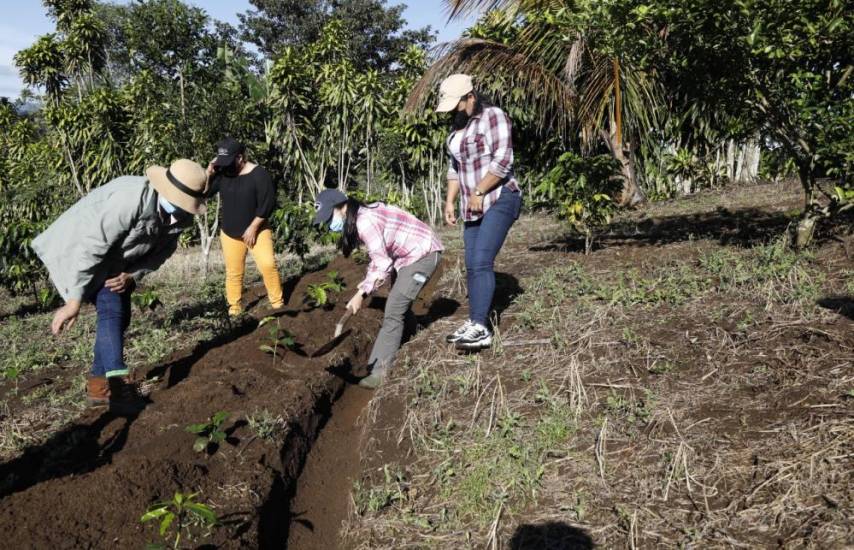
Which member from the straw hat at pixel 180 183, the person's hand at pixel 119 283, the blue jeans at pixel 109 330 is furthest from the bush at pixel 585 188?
the blue jeans at pixel 109 330

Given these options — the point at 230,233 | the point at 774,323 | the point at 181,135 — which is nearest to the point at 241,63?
the point at 181,135

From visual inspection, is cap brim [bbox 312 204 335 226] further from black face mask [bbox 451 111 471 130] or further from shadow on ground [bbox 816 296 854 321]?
shadow on ground [bbox 816 296 854 321]

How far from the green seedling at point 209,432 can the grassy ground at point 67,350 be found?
1.19 metres

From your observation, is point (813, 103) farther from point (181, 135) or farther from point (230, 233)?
point (181, 135)

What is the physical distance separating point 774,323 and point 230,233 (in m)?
4.51

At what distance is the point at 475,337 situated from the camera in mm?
4488

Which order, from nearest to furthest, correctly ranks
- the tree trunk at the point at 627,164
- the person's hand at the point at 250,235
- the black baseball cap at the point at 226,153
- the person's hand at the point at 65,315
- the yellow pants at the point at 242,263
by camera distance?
the person's hand at the point at 65,315 → the black baseball cap at the point at 226,153 → the person's hand at the point at 250,235 → the yellow pants at the point at 242,263 → the tree trunk at the point at 627,164

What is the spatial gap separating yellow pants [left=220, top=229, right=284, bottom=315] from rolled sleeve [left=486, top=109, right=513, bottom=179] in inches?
107

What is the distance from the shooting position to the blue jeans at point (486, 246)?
174 inches

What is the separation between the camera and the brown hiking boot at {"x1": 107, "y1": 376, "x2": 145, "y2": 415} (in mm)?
4055

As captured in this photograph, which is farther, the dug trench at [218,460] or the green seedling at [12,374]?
the green seedling at [12,374]

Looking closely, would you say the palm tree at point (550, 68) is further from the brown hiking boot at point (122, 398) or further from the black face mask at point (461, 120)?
the brown hiking boot at point (122, 398)

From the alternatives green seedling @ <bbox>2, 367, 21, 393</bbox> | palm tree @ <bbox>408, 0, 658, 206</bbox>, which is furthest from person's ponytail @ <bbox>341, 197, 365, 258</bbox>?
palm tree @ <bbox>408, 0, 658, 206</bbox>

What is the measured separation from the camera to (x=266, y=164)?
15.7m
